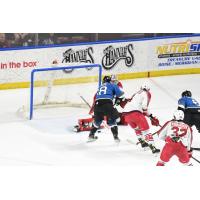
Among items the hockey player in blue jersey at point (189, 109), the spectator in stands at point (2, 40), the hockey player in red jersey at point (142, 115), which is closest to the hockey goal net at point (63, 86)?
the spectator in stands at point (2, 40)

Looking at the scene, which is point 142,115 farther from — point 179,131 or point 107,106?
point 179,131

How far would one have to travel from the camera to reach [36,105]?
32.2 ft

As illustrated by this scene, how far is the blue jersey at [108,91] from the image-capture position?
831 cm

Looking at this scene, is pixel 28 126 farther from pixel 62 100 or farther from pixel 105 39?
pixel 105 39

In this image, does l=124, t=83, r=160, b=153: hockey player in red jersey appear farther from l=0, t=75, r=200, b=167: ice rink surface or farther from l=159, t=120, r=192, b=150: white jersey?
l=159, t=120, r=192, b=150: white jersey

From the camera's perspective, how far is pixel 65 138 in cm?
871

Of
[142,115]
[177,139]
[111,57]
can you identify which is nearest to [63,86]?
[111,57]

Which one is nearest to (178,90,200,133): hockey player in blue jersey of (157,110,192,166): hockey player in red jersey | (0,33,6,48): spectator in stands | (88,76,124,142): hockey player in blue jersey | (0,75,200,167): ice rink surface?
(0,75,200,167): ice rink surface

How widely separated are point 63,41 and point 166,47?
2.01 metres

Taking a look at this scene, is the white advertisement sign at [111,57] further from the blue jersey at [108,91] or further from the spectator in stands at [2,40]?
the blue jersey at [108,91]

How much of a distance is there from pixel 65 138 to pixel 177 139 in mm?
2324

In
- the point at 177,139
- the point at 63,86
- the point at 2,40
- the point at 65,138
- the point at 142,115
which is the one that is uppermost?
the point at 2,40

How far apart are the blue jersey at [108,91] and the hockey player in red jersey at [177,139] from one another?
155 centimetres

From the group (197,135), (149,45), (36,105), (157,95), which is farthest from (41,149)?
(149,45)
